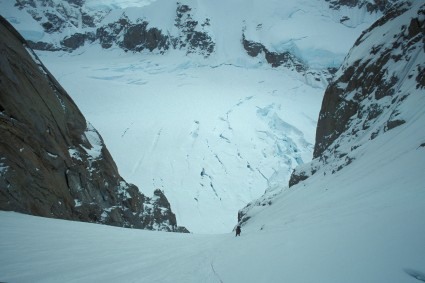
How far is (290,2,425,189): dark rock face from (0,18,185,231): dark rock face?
13402mm

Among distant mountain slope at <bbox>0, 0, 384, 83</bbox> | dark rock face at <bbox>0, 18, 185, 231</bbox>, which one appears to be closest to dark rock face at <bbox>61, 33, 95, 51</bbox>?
distant mountain slope at <bbox>0, 0, 384, 83</bbox>

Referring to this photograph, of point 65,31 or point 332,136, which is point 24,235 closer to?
point 332,136

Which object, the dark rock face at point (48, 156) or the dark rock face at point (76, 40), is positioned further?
the dark rock face at point (76, 40)

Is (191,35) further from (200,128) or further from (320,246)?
(320,246)

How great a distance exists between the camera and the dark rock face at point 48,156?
1311 centimetres

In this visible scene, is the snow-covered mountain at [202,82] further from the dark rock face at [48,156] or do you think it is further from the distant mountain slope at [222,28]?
the dark rock face at [48,156]

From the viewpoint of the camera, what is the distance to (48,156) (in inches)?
614

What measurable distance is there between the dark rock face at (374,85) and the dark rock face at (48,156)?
13.4 m

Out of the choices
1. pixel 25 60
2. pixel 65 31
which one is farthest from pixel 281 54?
pixel 65 31

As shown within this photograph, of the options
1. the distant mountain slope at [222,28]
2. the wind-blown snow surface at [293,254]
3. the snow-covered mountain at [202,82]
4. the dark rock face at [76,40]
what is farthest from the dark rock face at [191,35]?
the wind-blown snow surface at [293,254]

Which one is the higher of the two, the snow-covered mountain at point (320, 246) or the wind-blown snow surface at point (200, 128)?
the snow-covered mountain at point (320, 246)

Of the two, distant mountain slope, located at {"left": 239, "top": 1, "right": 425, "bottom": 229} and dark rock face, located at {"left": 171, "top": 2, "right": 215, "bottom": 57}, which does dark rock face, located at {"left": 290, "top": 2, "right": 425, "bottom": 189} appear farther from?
dark rock face, located at {"left": 171, "top": 2, "right": 215, "bottom": 57}

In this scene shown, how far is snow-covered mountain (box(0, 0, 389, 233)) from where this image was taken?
42031 mm

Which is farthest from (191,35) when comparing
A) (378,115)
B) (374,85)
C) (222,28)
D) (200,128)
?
(378,115)
